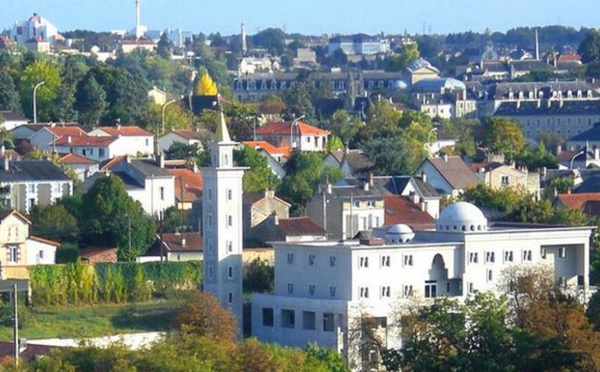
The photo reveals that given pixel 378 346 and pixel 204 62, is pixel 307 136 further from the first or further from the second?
pixel 204 62

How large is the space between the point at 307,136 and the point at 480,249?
32.1 m

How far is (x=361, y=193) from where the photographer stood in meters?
54.5

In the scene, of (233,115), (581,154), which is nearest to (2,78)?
(233,115)

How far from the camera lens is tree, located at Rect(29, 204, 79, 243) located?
50.8 metres

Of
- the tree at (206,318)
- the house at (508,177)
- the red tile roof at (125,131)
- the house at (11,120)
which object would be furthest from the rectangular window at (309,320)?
the house at (11,120)

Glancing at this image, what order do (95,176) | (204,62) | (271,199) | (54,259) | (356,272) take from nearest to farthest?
1. (356,272)
2. (54,259)
3. (271,199)
4. (95,176)
5. (204,62)

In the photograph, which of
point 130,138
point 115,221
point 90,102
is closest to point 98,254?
point 115,221

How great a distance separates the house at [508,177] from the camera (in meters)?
64.3

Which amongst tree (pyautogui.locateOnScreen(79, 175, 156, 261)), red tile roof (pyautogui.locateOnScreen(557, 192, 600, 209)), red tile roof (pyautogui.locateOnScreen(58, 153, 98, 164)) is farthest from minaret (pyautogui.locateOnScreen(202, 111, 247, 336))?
red tile roof (pyautogui.locateOnScreen(58, 153, 98, 164))

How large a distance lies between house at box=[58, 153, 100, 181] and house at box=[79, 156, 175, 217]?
3.49m

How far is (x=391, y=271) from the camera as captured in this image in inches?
1758

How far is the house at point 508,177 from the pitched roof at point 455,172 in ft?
1.58

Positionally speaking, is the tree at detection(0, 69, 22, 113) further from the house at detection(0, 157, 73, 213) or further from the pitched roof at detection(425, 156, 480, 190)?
the house at detection(0, 157, 73, 213)

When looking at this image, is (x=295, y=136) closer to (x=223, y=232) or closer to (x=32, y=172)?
(x=32, y=172)
